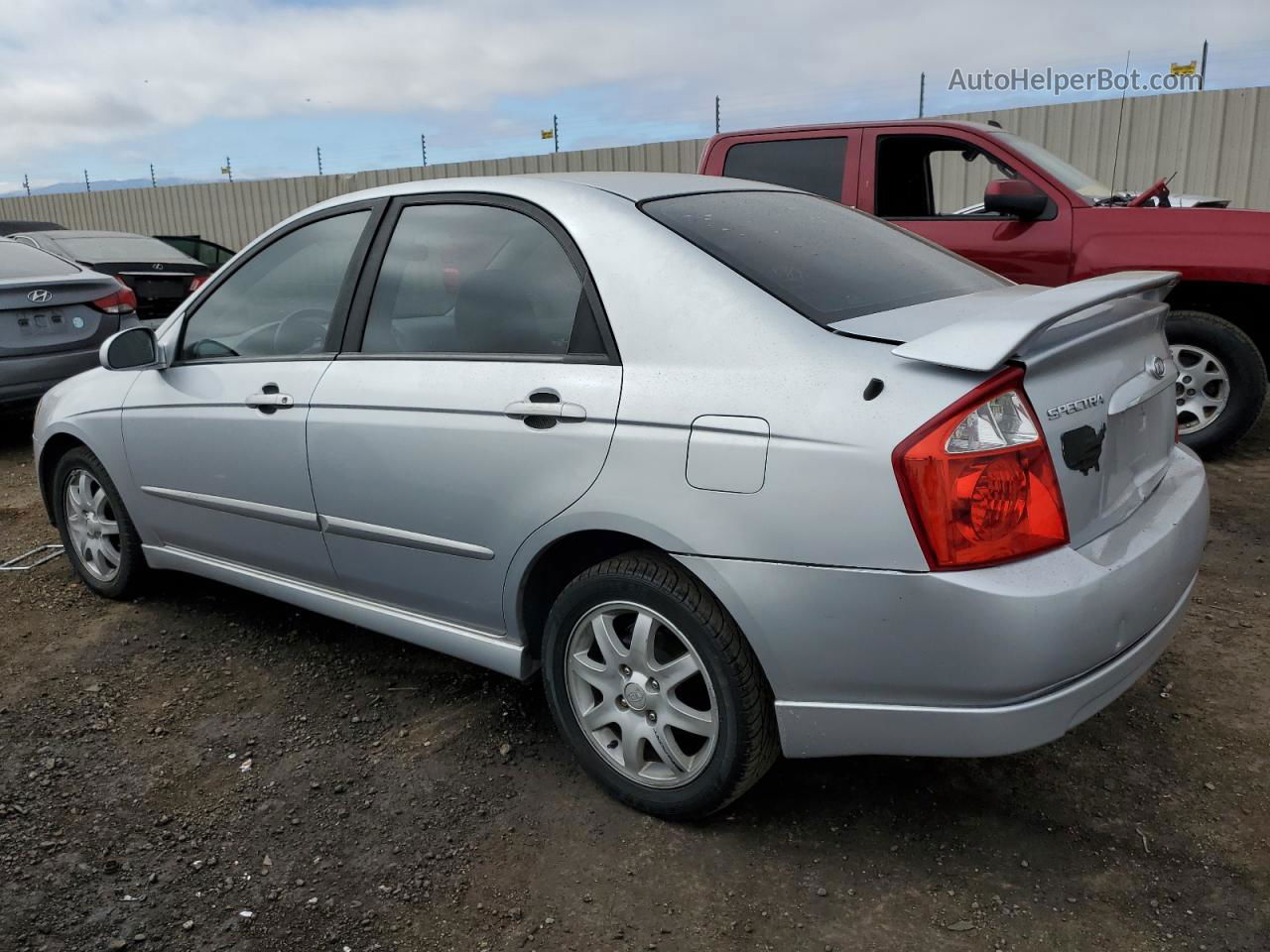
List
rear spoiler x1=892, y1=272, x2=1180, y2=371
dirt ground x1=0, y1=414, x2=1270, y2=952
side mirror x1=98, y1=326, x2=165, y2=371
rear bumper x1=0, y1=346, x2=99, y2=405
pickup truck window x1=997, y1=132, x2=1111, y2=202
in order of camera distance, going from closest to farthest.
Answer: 1. rear spoiler x1=892, y1=272, x2=1180, y2=371
2. dirt ground x1=0, y1=414, x2=1270, y2=952
3. side mirror x1=98, y1=326, x2=165, y2=371
4. pickup truck window x1=997, y1=132, x2=1111, y2=202
5. rear bumper x1=0, y1=346, x2=99, y2=405

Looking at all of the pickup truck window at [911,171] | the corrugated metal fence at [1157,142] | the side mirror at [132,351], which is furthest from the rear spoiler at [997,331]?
the corrugated metal fence at [1157,142]

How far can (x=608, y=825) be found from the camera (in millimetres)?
2602

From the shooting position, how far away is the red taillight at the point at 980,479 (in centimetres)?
200

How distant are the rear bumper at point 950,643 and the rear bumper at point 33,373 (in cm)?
Result: 620

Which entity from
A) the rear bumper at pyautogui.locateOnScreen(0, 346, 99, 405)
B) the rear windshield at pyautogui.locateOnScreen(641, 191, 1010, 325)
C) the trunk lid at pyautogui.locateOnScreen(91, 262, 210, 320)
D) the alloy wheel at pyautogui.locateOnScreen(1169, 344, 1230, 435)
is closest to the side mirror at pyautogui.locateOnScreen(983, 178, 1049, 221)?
the alloy wheel at pyautogui.locateOnScreen(1169, 344, 1230, 435)

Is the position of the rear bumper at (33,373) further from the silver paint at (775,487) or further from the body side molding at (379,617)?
the silver paint at (775,487)

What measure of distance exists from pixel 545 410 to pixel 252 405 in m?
1.25

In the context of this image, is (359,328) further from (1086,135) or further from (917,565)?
(1086,135)

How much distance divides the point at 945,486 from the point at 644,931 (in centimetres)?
115

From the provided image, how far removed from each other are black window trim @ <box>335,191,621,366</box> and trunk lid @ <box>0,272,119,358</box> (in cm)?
490

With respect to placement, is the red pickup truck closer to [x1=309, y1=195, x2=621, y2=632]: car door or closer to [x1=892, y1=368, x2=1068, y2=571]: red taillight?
[x1=309, y1=195, x2=621, y2=632]: car door

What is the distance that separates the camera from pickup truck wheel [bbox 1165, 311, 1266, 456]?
5.55 meters

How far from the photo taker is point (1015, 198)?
5.41 metres

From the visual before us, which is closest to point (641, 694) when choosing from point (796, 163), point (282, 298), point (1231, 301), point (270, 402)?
point (270, 402)
